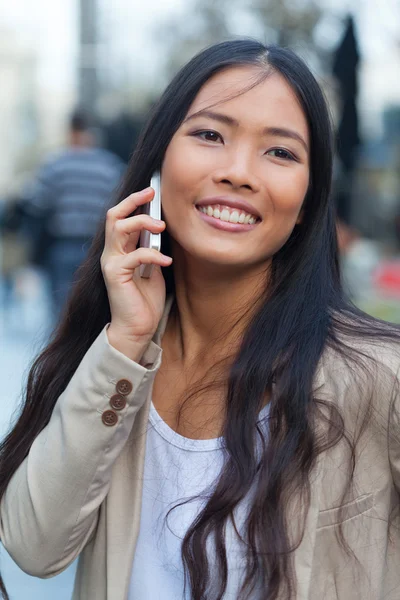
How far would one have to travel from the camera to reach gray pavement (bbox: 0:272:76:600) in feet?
13.1

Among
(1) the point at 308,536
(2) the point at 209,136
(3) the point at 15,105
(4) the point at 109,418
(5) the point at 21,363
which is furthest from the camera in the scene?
(3) the point at 15,105

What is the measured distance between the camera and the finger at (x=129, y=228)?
1888mm

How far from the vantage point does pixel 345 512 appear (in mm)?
1713

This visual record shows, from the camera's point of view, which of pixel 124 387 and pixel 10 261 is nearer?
pixel 124 387

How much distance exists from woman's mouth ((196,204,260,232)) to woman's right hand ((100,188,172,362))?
0.11 meters

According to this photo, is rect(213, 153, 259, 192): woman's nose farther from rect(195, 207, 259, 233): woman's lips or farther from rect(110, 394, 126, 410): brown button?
rect(110, 394, 126, 410): brown button

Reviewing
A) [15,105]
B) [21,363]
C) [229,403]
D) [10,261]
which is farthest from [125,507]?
[15,105]

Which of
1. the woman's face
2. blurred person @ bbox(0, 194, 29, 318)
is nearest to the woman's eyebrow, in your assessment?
the woman's face

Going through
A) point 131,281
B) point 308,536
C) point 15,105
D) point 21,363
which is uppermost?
point 15,105

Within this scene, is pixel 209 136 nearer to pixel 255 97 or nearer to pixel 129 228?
pixel 255 97

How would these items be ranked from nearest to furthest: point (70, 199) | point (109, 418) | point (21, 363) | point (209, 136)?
1. point (109, 418)
2. point (209, 136)
3. point (70, 199)
4. point (21, 363)

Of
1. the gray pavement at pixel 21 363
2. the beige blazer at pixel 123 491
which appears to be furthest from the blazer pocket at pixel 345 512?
the gray pavement at pixel 21 363

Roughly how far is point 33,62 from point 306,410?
10543 mm

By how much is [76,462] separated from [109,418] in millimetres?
107
